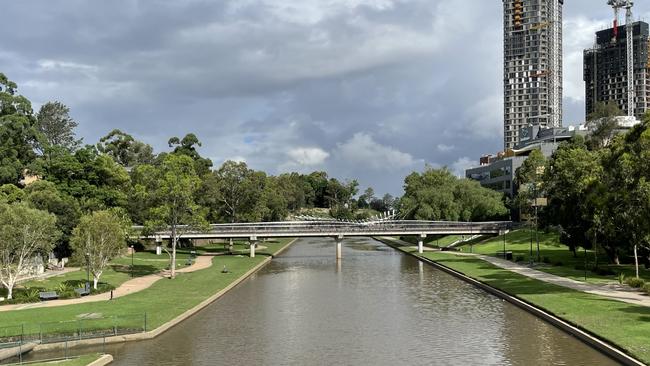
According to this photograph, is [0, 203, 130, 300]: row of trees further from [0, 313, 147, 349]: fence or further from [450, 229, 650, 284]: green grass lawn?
[450, 229, 650, 284]: green grass lawn

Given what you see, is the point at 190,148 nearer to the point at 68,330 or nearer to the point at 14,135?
the point at 14,135

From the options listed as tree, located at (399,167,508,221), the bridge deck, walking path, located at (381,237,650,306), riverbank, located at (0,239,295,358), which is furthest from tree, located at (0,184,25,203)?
tree, located at (399,167,508,221)

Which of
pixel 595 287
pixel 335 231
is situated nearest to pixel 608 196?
pixel 595 287

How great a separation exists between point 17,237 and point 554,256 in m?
68.2

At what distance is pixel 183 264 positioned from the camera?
274 ft

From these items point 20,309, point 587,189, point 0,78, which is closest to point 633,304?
point 587,189

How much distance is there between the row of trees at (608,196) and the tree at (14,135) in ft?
264

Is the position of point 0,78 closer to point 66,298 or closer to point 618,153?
point 66,298

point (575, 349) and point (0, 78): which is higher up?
point (0, 78)

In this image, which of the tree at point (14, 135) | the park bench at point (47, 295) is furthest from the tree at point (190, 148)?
the park bench at point (47, 295)

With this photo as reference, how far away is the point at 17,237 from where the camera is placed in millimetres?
49625

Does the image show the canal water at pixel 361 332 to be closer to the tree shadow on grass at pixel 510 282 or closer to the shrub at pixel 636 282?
the tree shadow on grass at pixel 510 282

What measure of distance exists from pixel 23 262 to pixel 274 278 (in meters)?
28.4

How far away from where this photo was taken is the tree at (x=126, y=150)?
520 ft
